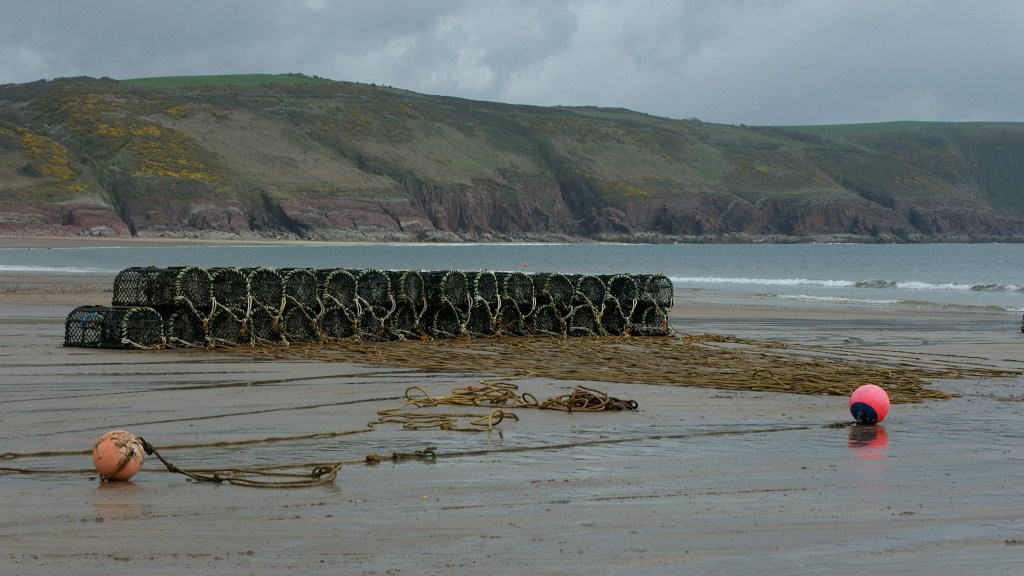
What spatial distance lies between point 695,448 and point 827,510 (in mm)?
2073

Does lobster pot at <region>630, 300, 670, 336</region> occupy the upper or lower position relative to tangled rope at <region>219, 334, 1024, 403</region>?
upper

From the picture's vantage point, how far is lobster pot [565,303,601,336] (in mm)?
19172

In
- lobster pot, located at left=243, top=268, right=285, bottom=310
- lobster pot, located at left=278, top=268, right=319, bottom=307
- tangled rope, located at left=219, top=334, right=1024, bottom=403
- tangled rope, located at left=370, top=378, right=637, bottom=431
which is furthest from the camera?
lobster pot, located at left=278, top=268, right=319, bottom=307

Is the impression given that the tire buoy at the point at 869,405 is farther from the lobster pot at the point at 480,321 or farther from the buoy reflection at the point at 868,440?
the lobster pot at the point at 480,321

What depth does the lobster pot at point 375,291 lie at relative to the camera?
17.3 m

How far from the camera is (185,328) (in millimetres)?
16016

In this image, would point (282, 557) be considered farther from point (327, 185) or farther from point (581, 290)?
point (327, 185)

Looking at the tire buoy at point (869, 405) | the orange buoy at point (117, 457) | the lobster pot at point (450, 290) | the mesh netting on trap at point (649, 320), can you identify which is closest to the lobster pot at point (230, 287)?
the lobster pot at point (450, 290)

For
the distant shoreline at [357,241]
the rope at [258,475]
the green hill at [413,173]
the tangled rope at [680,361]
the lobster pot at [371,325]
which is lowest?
the rope at [258,475]

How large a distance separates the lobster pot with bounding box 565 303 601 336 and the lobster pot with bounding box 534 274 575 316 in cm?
15

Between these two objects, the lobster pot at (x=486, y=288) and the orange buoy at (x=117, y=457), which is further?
the lobster pot at (x=486, y=288)

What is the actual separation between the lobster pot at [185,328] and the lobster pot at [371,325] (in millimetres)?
2409

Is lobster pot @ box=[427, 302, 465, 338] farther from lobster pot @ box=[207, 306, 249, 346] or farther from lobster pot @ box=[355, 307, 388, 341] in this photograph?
lobster pot @ box=[207, 306, 249, 346]

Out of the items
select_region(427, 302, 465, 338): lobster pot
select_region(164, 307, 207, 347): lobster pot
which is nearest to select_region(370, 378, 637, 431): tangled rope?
select_region(164, 307, 207, 347): lobster pot
